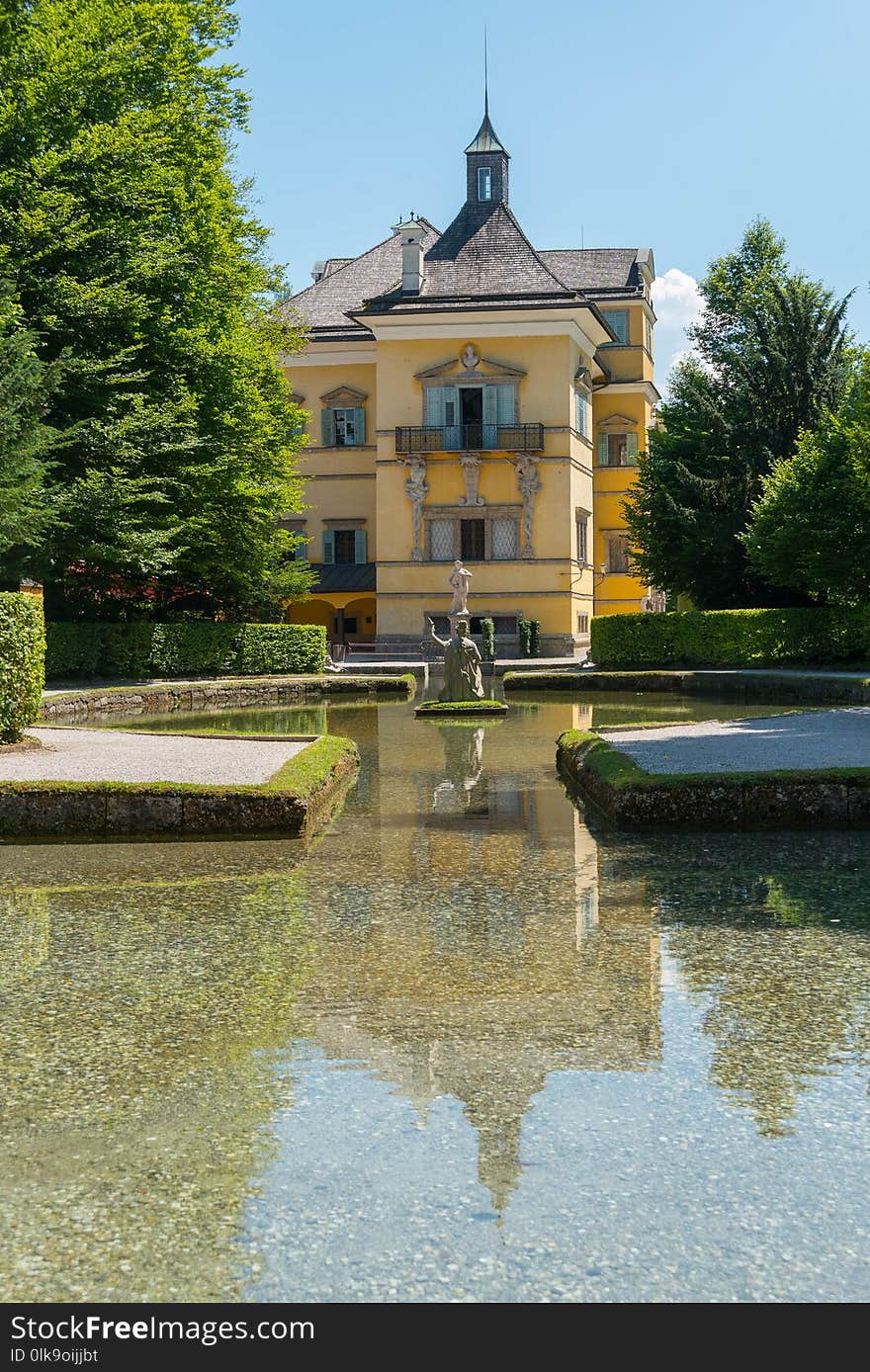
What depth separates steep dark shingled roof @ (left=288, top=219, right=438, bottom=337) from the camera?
5312cm

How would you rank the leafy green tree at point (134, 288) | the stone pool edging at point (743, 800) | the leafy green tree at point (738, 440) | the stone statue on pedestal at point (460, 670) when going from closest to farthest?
the stone pool edging at point (743, 800) < the stone statue on pedestal at point (460, 670) < the leafy green tree at point (134, 288) < the leafy green tree at point (738, 440)

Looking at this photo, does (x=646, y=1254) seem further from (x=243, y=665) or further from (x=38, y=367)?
(x=243, y=665)

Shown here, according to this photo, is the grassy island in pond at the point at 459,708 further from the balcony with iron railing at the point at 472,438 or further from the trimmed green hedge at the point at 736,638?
the balcony with iron railing at the point at 472,438

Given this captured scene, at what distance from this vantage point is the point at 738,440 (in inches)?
1527

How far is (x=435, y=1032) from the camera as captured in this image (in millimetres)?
5074

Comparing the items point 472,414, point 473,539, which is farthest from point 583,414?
point 473,539

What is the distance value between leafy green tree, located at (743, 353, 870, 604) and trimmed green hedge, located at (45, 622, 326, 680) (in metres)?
12.2

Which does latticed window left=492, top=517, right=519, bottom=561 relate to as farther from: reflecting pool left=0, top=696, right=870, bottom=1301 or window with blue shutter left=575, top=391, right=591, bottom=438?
reflecting pool left=0, top=696, right=870, bottom=1301

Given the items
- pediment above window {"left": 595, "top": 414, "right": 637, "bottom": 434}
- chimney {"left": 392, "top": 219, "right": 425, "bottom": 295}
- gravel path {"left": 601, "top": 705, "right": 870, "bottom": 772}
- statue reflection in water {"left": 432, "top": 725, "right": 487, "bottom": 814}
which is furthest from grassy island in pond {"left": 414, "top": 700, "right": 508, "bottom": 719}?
pediment above window {"left": 595, "top": 414, "right": 637, "bottom": 434}

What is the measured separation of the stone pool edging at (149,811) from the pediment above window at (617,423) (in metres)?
49.2

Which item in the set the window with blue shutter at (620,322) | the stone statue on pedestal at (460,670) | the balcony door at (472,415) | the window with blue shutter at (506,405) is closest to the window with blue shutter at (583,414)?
the window with blue shutter at (506,405)

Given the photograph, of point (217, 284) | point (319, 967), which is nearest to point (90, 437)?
point (217, 284)

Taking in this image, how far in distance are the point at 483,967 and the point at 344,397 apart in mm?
47813

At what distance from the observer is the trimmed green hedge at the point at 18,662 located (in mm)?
15211
